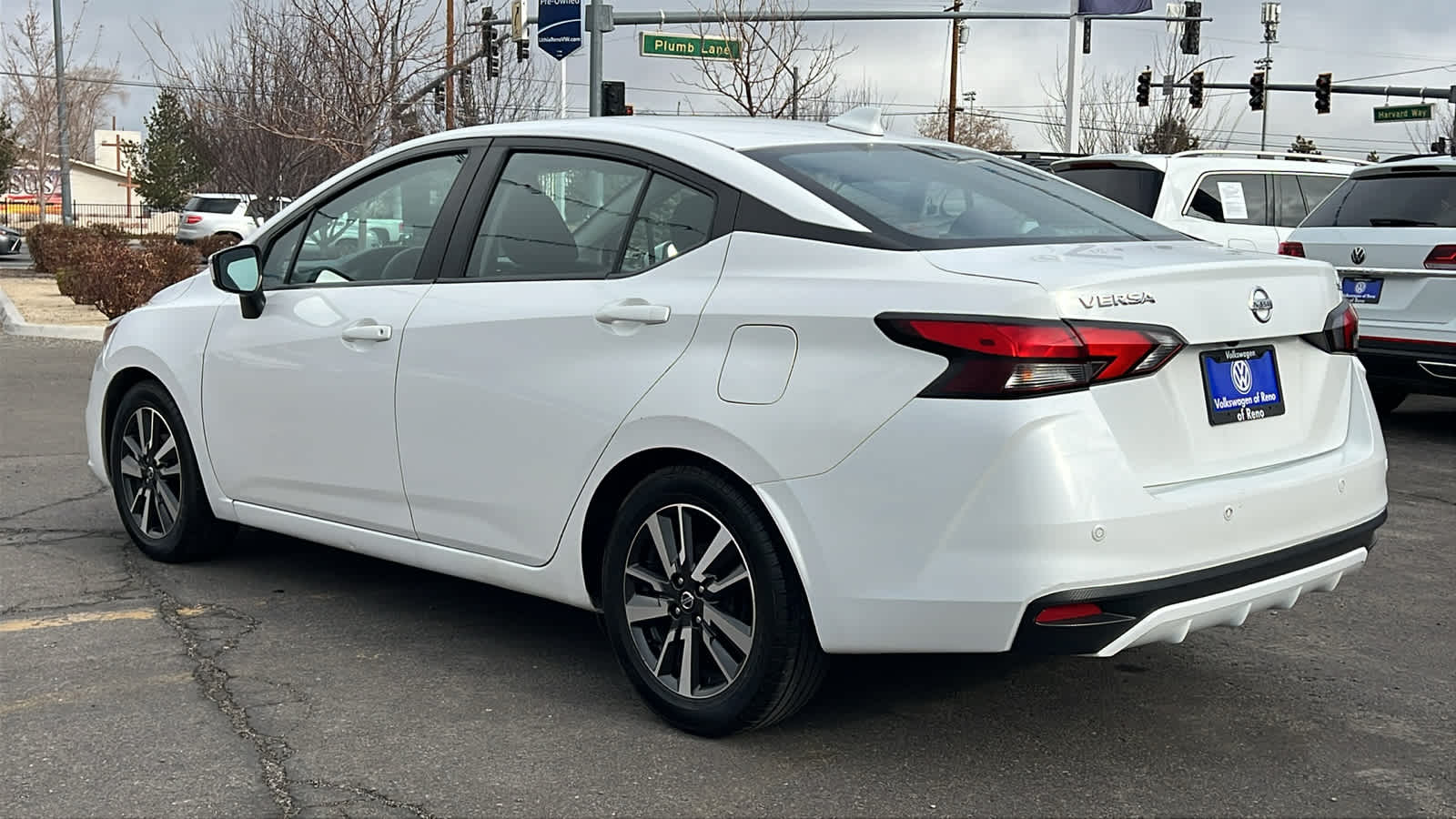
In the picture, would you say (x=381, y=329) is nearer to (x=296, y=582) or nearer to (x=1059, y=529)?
(x=296, y=582)

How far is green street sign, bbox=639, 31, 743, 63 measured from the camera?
73.4 feet

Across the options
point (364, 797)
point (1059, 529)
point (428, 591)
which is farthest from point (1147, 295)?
point (428, 591)

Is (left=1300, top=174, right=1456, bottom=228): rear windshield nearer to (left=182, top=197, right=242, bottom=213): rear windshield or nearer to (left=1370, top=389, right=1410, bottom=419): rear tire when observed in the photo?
(left=1370, top=389, right=1410, bottom=419): rear tire

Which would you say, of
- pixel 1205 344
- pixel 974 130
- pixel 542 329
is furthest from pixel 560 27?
pixel 974 130

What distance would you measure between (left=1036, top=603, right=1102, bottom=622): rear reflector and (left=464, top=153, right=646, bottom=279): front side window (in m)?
1.54

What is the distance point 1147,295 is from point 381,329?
234 centimetres

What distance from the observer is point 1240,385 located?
378 centimetres

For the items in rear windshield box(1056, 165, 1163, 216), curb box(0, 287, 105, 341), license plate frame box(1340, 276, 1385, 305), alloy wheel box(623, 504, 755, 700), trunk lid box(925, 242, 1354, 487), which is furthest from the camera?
curb box(0, 287, 105, 341)

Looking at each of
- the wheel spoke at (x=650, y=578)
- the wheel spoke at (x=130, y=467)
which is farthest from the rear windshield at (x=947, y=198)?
the wheel spoke at (x=130, y=467)

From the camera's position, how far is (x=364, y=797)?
3646 mm

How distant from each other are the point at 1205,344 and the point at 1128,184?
8.80 meters

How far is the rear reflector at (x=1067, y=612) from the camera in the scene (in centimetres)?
345

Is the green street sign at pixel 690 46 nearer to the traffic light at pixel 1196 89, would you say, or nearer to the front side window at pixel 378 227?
the traffic light at pixel 1196 89

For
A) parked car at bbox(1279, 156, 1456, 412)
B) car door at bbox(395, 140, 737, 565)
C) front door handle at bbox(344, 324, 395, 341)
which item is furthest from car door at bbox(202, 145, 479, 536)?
parked car at bbox(1279, 156, 1456, 412)
